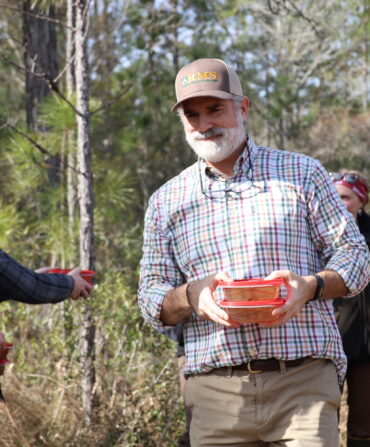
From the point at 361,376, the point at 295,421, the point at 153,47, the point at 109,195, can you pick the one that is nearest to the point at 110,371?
the point at 361,376

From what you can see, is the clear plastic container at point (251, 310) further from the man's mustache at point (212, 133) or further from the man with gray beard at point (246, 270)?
the man's mustache at point (212, 133)

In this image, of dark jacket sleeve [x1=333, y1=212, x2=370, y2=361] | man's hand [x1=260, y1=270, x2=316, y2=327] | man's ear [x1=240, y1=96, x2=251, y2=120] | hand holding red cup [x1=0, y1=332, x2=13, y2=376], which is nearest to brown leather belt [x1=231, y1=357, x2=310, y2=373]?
man's hand [x1=260, y1=270, x2=316, y2=327]

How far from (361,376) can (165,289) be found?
188 centimetres

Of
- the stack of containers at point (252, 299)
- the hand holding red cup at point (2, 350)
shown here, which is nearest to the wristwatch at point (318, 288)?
the stack of containers at point (252, 299)

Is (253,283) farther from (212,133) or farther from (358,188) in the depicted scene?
(358,188)

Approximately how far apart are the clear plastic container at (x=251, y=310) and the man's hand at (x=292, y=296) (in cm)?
2

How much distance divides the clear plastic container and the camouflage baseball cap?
0.72 m

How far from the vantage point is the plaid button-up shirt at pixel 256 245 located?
2.16 metres

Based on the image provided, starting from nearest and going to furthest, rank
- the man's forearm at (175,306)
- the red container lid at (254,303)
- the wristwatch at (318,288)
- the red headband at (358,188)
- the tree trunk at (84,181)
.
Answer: the red container lid at (254,303) → the wristwatch at (318,288) → the man's forearm at (175,306) → the red headband at (358,188) → the tree trunk at (84,181)

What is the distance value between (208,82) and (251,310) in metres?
0.79

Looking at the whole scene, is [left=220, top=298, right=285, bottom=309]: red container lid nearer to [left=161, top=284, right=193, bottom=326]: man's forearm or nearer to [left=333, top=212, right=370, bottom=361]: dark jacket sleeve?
[left=161, top=284, right=193, bottom=326]: man's forearm

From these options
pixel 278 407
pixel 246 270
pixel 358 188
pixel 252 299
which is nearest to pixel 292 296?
pixel 252 299

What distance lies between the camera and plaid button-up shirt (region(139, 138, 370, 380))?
2.16 m

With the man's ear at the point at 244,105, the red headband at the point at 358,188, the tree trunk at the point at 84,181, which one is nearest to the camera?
the man's ear at the point at 244,105
